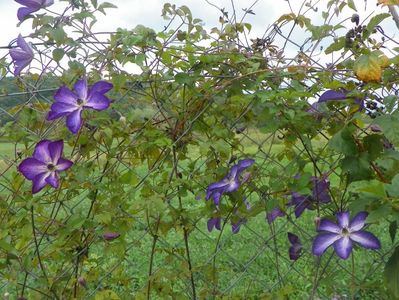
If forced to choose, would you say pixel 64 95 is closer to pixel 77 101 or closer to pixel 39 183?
pixel 77 101

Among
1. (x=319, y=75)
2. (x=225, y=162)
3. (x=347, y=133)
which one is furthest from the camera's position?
(x=225, y=162)

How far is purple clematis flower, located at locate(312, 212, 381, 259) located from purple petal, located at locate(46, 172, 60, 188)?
55 centimetres

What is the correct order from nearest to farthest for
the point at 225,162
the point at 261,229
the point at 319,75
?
the point at 319,75, the point at 225,162, the point at 261,229

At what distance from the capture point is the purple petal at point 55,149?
137 cm

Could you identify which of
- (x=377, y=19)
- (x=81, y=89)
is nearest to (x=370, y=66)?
(x=377, y=19)

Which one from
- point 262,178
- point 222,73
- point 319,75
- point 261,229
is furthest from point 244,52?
point 261,229

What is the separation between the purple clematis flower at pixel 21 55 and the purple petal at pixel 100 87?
0.15 meters

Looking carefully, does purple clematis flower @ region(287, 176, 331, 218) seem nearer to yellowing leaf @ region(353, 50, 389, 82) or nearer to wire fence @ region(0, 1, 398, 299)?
wire fence @ region(0, 1, 398, 299)

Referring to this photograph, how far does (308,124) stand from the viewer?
140 centimetres

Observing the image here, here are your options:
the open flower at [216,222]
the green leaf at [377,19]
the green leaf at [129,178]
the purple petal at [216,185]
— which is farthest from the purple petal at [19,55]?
the green leaf at [377,19]

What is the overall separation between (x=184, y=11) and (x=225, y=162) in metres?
0.36

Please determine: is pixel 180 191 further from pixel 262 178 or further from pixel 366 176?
pixel 366 176

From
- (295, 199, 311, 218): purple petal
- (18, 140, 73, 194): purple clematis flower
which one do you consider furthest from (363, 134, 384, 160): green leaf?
(18, 140, 73, 194): purple clematis flower

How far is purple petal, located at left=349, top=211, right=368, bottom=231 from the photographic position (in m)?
1.22
